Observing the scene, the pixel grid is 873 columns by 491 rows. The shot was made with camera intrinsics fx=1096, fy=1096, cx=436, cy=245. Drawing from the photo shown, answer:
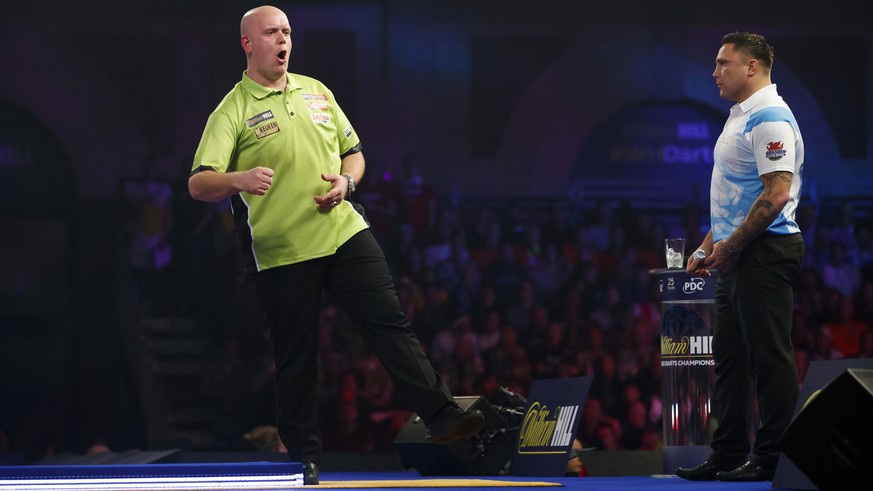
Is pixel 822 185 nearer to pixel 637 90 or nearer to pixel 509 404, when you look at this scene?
pixel 637 90

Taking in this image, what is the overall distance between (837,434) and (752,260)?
1.36m

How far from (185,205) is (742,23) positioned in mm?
→ 3931

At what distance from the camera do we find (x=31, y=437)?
23.1 feet

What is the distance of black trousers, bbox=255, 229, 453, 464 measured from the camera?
3.45 meters

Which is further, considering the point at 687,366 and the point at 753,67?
the point at 687,366

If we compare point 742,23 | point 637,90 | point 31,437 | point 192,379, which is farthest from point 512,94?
point 31,437

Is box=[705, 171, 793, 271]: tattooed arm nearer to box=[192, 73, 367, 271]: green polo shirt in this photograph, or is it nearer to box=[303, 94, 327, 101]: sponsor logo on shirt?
box=[192, 73, 367, 271]: green polo shirt

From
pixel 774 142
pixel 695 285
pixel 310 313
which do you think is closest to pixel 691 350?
pixel 695 285

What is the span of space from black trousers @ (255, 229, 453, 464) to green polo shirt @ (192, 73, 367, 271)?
0.18 feet

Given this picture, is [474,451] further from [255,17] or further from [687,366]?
[255,17]

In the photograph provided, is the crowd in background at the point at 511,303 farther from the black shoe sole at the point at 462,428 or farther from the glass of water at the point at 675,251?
the black shoe sole at the point at 462,428

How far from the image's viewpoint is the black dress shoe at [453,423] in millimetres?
3234

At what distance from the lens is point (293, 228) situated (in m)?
3.49

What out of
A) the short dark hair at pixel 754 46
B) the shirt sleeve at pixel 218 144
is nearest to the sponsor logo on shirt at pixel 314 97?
the shirt sleeve at pixel 218 144
